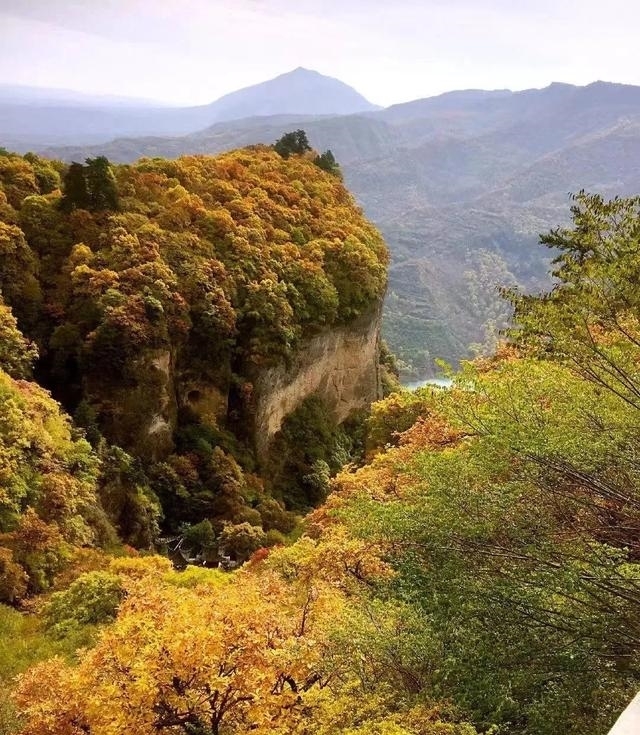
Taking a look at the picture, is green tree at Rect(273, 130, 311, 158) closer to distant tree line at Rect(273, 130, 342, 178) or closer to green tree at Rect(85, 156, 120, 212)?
distant tree line at Rect(273, 130, 342, 178)

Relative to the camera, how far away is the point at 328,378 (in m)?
35.8

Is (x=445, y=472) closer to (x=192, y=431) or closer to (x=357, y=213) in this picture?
(x=192, y=431)

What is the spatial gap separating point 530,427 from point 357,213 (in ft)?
113

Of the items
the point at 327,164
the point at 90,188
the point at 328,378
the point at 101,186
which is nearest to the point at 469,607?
the point at 101,186

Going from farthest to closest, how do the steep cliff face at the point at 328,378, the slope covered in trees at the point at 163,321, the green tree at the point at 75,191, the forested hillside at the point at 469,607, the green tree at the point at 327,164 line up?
the green tree at the point at 327,164 < the steep cliff face at the point at 328,378 < the green tree at the point at 75,191 < the slope covered in trees at the point at 163,321 < the forested hillside at the point at 469,607

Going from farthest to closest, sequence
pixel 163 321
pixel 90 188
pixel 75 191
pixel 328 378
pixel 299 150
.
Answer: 1. pixel 299 150
2. pixel 328 378
3. pixel 90 188
4. pixel 75 191
5. pixel 163 321

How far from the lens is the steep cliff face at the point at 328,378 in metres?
30.5

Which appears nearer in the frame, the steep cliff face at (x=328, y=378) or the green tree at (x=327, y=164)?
the steep cliff face at (x=328, y=378)

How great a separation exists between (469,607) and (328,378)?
27074mm

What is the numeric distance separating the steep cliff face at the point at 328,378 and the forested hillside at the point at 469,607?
18535mm

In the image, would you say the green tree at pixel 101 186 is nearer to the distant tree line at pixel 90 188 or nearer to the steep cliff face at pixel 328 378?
the distant tree line at pixel 90 188

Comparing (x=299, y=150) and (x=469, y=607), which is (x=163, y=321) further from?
(x=299, y=150)

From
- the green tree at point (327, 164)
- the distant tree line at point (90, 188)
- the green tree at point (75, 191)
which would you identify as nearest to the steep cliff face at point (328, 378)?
the distant tree line at point (90, 188)

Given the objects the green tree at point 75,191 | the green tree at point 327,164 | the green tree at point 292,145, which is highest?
the green tree at point 292,145
